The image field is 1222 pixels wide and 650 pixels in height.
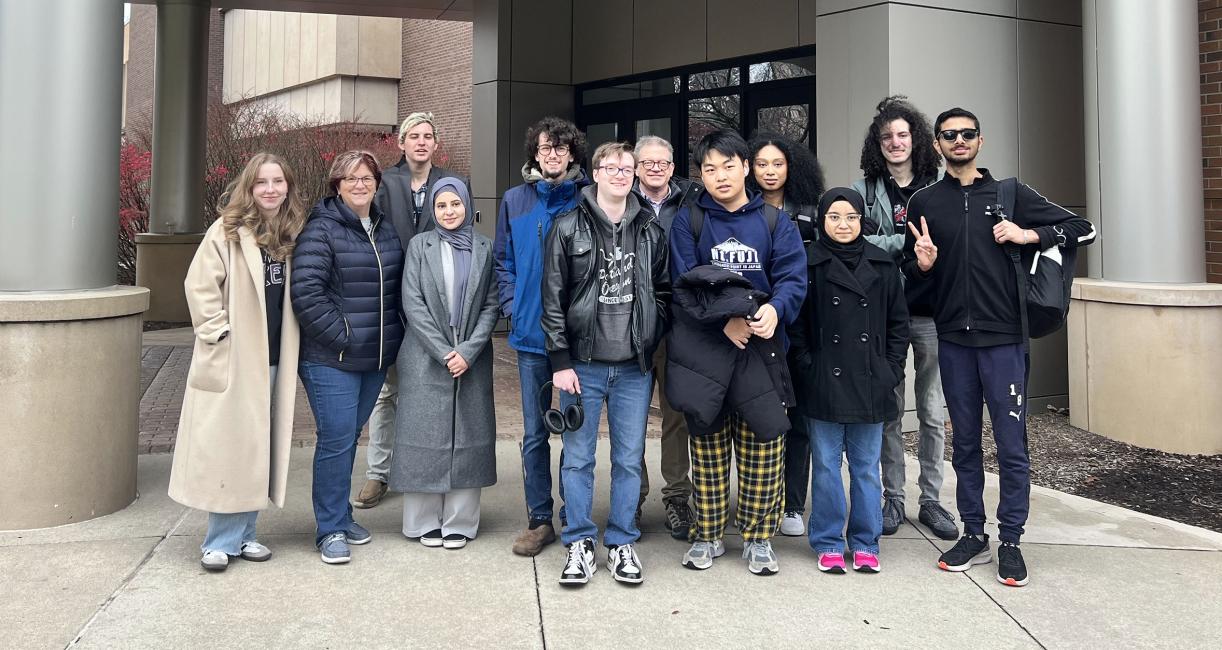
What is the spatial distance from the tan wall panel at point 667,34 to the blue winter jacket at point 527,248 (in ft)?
23.8

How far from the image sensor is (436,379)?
4.75m

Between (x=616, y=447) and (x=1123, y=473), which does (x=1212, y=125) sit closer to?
(x=1123, y=473)

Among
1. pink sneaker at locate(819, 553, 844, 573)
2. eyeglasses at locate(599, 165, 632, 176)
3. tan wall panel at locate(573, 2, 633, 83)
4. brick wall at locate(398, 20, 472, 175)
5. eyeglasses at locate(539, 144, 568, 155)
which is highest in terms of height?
brick wall at locate(398, 20, 472, 175)

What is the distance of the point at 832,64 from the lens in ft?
25.6

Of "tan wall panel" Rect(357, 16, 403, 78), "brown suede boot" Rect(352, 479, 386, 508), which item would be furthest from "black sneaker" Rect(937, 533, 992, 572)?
"tan wall panel" Rect(357, 16, 403, 78)

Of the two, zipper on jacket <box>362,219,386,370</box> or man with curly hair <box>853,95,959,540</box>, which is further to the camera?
man with curly hair <box>853,95,959,540</box>

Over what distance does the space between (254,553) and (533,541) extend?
1241 mm

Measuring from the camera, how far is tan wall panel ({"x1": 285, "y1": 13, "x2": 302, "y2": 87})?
31734 mm

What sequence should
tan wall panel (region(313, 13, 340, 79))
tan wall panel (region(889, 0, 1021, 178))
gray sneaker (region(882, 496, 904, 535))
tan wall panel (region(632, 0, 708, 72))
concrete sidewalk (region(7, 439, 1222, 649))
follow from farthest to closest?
tan wall panel (region(313, 13, 340, 79)) → tan wall panel (region(632, 0, 708, 72)) → tan wall panel (region(889, 0, 1021, 178)) → gray sneaker (region(882, 496, 904, 535)) → concrete sidewalk (region(7, 439, 1222, 649))

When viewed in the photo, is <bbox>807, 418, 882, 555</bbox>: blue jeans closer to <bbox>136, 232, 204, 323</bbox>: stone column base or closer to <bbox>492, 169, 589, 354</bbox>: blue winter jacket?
<bbox>492, 169, 589, 354</bbox>: blue winter jacket

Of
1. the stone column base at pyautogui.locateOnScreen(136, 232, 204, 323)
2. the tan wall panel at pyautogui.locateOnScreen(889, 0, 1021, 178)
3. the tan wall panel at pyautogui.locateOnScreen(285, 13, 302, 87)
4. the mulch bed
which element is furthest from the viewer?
the tan wall panel at pyautogui.locateOnScreen(285, 13, 302, 87)

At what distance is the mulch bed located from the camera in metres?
5.89

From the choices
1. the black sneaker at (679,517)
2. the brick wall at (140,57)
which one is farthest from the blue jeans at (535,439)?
the brick wall at (140,57)

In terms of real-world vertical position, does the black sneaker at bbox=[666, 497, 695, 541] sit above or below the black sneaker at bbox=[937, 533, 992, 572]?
above
